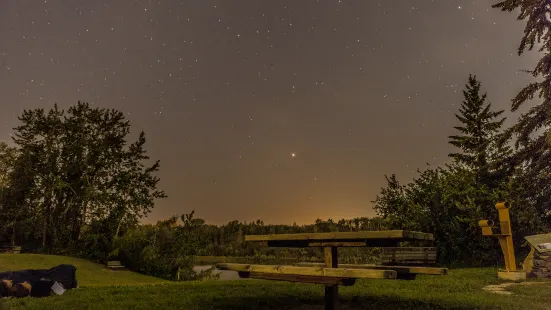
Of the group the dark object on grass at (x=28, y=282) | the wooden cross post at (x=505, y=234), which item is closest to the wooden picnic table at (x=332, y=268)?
the dark object on grass at (x=28, y=282)

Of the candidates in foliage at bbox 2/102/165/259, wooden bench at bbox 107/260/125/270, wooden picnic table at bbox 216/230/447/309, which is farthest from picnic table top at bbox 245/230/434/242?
foliage at bbox 2/102/165/259

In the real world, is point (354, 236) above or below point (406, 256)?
above

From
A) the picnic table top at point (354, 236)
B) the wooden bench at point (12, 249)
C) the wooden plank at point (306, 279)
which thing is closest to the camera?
the picnic table top at point (354, 236)

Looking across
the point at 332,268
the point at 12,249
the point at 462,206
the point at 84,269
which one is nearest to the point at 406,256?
the point at 332,268

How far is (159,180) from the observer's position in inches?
1108

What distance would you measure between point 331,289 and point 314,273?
0.87 m

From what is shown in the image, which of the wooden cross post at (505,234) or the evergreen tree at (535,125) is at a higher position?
the evergreen tree at (535,125)

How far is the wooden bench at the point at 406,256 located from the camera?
729cm

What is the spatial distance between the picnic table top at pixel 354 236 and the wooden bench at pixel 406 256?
195 centimetres

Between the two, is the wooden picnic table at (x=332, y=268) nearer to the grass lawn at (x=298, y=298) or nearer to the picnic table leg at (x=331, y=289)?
the picnic table leg at (x=331, y=289)

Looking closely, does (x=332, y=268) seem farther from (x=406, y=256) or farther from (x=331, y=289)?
(x=406, y=256)

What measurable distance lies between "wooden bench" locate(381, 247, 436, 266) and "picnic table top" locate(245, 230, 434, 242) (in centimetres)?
195

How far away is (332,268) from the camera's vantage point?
16.7 feet

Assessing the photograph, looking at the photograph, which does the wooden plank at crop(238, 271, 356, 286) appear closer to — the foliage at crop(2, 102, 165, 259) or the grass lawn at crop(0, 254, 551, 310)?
the grass lawn at crop(0, 254, 551, 310)
